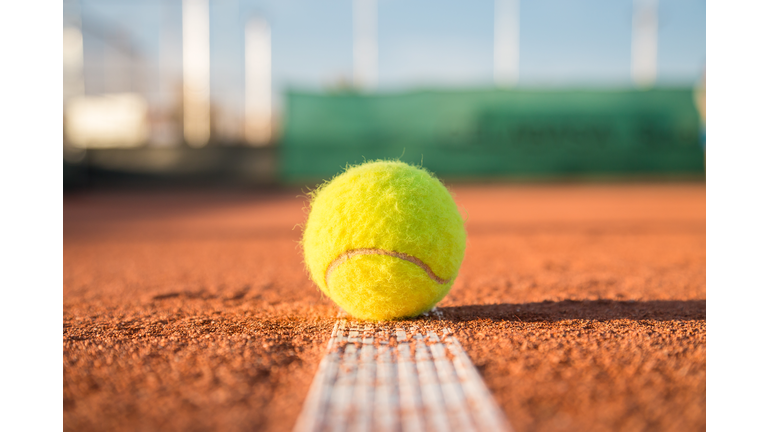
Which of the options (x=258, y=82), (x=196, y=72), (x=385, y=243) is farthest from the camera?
(x=258, y=82)

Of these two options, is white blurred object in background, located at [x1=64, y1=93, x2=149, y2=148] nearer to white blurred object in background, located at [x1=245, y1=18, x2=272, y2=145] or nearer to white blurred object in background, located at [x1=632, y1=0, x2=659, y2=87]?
white blurred object in background, located at [x1=245, y1=18, x2=272, y2=145]

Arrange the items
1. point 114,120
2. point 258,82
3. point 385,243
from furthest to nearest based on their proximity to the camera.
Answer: point 258,82, point 114,120, point 385,243

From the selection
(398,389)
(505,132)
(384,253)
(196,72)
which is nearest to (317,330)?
(384,253)

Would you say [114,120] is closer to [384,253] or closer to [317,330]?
[317,330]

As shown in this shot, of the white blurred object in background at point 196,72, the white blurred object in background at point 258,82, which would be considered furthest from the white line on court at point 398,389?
the white blurred object in background at point 258,82

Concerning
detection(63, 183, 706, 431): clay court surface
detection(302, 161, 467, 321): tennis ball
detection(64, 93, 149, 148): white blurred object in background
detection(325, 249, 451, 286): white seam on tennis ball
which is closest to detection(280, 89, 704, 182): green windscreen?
detection(64, 93, 149, 148): white blurred object in background

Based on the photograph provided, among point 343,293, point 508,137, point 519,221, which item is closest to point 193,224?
point 519,221
